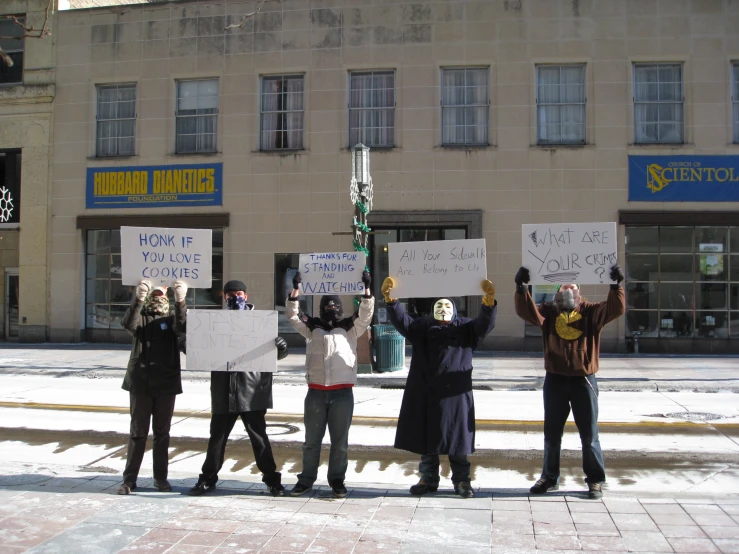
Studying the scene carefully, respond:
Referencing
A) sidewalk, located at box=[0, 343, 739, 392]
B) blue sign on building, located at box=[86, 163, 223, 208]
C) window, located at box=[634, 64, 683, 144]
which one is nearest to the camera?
sidewalk, located at box=[0, 343, 739, 392]

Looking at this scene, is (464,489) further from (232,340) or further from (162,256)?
(162,256)

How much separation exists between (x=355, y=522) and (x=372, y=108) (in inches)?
608

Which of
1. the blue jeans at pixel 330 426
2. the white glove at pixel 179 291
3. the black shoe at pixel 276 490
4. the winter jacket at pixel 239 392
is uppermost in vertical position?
the white glove at pixel 179 291

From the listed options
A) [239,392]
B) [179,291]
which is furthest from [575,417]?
[179,291]

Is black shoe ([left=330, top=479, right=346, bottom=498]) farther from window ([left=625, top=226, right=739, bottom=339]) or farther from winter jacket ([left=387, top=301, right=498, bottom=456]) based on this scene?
window ([left=625, top=226, right=739, bottom=339])

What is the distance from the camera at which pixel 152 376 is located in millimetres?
6285

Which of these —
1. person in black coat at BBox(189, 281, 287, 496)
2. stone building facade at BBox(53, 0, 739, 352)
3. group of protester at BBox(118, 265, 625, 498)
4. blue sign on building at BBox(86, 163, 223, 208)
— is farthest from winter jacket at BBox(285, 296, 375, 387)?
blue sign on building at BBox(86, 163, 223, 208)

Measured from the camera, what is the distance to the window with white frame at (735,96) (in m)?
18.6

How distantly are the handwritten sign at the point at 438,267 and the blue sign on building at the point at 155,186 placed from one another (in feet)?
46.5

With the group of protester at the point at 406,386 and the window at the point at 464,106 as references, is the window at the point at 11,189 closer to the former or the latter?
the window at the point at 464,106

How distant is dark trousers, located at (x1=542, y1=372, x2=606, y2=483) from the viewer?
615cm

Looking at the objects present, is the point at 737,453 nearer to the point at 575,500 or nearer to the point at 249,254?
the point at 575,500

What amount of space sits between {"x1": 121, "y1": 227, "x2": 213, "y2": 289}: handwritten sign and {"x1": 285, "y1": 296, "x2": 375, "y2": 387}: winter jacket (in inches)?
41.1

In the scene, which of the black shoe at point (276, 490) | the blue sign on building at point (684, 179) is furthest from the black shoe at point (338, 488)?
the blue sign on building at point (684, 179)
